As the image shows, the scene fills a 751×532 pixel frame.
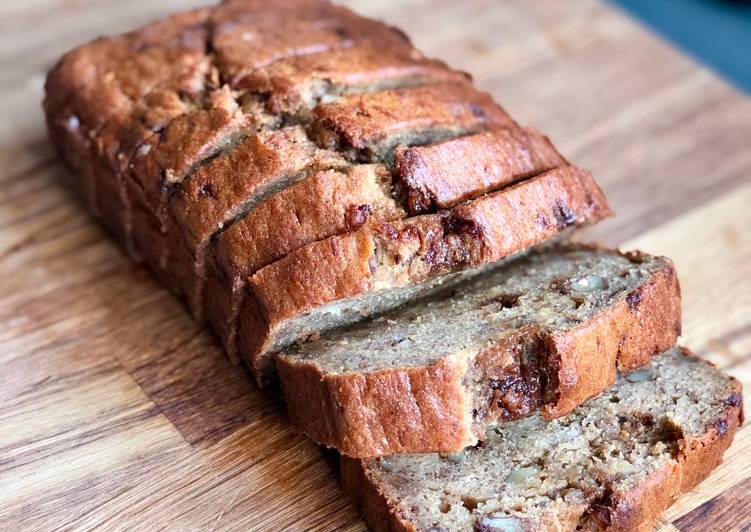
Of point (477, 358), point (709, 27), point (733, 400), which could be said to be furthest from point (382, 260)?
point (709, 27)

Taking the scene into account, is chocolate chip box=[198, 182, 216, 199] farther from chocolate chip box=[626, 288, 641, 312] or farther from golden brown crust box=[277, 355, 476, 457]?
chocolate chip box=[626, 288, 641, 312]

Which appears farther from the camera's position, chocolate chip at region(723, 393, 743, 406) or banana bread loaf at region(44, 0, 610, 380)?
chocolate chip at region(723, 393, 743, 406)

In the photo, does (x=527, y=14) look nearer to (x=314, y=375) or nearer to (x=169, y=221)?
(x=169, y=221)

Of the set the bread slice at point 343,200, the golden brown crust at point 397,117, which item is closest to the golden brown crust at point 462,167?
the bread slice at point 343,200

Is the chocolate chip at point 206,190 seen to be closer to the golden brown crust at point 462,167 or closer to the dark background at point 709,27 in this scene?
the golden brown crust at point 462,167

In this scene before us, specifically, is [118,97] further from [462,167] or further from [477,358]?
[477,358]

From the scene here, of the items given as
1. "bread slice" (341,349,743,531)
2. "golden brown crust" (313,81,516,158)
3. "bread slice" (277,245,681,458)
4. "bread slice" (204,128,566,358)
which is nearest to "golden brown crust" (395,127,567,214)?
"bread slice" (204,128,566,358)
